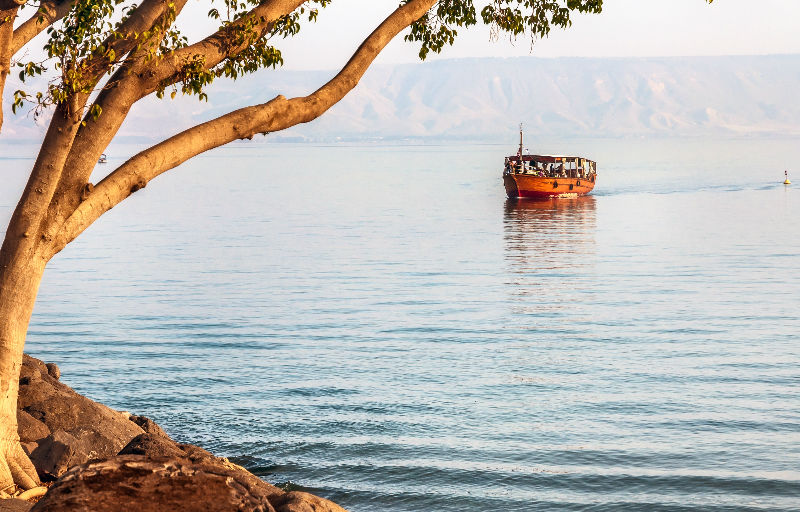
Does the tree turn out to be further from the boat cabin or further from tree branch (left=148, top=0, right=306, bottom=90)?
the boat cabin

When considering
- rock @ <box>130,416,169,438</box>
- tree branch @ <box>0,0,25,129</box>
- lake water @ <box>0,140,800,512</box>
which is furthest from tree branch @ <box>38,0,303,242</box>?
lake water @ <box>0,140,800,512</box>

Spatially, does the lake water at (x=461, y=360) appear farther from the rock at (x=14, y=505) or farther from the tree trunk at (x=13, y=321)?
the rock at (x=14, y=505)

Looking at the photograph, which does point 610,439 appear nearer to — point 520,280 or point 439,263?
point 520,280

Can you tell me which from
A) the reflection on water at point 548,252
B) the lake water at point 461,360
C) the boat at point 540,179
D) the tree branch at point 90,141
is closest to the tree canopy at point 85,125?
the tree branch at point 90,141

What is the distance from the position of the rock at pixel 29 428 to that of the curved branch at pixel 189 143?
2.97 m

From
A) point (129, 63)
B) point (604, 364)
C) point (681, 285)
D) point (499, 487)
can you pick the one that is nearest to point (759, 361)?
point (604, 364)

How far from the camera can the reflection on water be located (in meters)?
35.8

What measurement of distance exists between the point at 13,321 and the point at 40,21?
3460 millimetres

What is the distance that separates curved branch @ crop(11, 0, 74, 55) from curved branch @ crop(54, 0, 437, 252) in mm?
1978

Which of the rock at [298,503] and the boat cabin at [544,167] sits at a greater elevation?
the boat cabin at [544,167]

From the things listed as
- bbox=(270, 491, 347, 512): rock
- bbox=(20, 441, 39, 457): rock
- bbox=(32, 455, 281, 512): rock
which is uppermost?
bbox=(32, 455, 281, 512): rock

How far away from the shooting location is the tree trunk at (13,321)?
1004cm

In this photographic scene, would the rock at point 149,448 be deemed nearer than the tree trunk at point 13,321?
Yes

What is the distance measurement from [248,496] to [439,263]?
39.2 m
